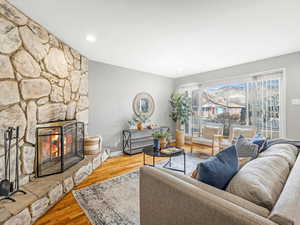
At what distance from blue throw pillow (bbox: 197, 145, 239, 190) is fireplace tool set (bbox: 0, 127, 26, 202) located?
6.57ft

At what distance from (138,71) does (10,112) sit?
3.37m

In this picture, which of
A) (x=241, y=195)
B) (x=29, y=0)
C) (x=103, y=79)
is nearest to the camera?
(x=241, y=195)

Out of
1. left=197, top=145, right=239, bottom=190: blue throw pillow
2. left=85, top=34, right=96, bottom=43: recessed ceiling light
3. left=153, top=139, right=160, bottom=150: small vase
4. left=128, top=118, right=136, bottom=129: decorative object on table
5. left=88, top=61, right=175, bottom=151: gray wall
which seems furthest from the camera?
left=128, top=118, right=136, bottom=129: decorative object on table

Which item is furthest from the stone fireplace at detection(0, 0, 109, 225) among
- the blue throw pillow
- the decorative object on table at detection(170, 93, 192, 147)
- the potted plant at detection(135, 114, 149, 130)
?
the decorative object on table at detection(170, 93, 192, 147)

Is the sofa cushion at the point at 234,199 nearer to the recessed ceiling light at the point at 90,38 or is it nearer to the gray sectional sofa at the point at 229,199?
the gray sectional sofa at the point at 229,199

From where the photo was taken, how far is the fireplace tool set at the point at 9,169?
Answer: 162 centimetres

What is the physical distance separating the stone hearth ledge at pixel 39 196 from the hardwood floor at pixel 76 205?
7 cm

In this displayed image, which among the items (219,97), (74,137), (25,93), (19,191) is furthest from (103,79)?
(219,97)

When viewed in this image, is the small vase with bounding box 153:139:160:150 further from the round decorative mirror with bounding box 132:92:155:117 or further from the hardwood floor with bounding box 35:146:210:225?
the round decorative mirror with bounding box 132:92:155:117

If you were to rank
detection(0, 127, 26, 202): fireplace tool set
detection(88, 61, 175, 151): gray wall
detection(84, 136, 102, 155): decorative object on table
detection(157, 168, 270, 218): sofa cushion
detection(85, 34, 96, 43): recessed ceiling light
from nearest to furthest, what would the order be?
1. detection(157, 168, 270, 218): sofa cushion
2. detection(0, 127, 26, 202): fireplace tool set
3. detection(85, 34, 96, 43): recessed ceiling light
4. detection(84, 136, 102, 155): decorative object on table
5. detection(88, 61, 175, 151): gray wall

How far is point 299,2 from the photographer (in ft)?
5.65

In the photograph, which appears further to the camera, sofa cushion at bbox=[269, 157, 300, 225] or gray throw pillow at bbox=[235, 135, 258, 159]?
gray throw pillow at bbox=[235, 135, 258, 159]

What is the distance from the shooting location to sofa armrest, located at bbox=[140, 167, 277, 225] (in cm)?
72

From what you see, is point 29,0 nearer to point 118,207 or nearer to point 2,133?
point 2,133
